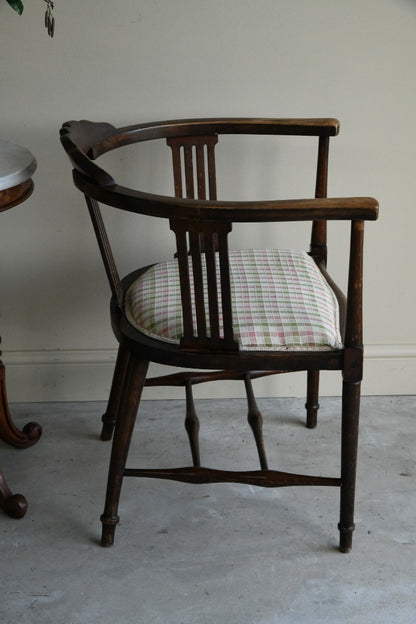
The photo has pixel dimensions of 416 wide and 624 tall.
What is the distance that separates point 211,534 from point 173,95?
1104 mm

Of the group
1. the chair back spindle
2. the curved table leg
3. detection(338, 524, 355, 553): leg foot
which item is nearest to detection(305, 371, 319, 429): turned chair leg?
detection(338, 524, 355, 553): leg foot

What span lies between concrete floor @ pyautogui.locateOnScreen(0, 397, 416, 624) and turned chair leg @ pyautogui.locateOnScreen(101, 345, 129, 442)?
58 mm

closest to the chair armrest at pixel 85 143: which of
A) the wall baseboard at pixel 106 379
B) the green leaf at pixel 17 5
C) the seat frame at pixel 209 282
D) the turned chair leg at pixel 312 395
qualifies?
the seat frame at pixel 209 282

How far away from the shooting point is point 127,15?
2018 mm

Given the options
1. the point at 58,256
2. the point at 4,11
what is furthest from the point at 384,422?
the point at 4,11

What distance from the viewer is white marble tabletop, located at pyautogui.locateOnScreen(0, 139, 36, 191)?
1649 millimetres

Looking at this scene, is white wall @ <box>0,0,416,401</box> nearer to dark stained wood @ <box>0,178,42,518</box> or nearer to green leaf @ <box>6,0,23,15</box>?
green leaf @ <box>6,0,23,15</box>

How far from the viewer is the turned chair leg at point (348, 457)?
1.64 metres

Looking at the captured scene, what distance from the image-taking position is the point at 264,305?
65.9 inches

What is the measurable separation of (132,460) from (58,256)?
1.97 feet

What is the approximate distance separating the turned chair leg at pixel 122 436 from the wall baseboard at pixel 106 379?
2.08ft

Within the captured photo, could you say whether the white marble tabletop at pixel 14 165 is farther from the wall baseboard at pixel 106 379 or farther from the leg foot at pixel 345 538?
the leg foot at pixel 345 538

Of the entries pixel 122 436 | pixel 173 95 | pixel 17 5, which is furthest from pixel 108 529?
pixel 17 5

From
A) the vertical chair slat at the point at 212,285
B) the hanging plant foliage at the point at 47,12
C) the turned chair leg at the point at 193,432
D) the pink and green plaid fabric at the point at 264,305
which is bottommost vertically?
the turned chair leg at the point at 193,432
